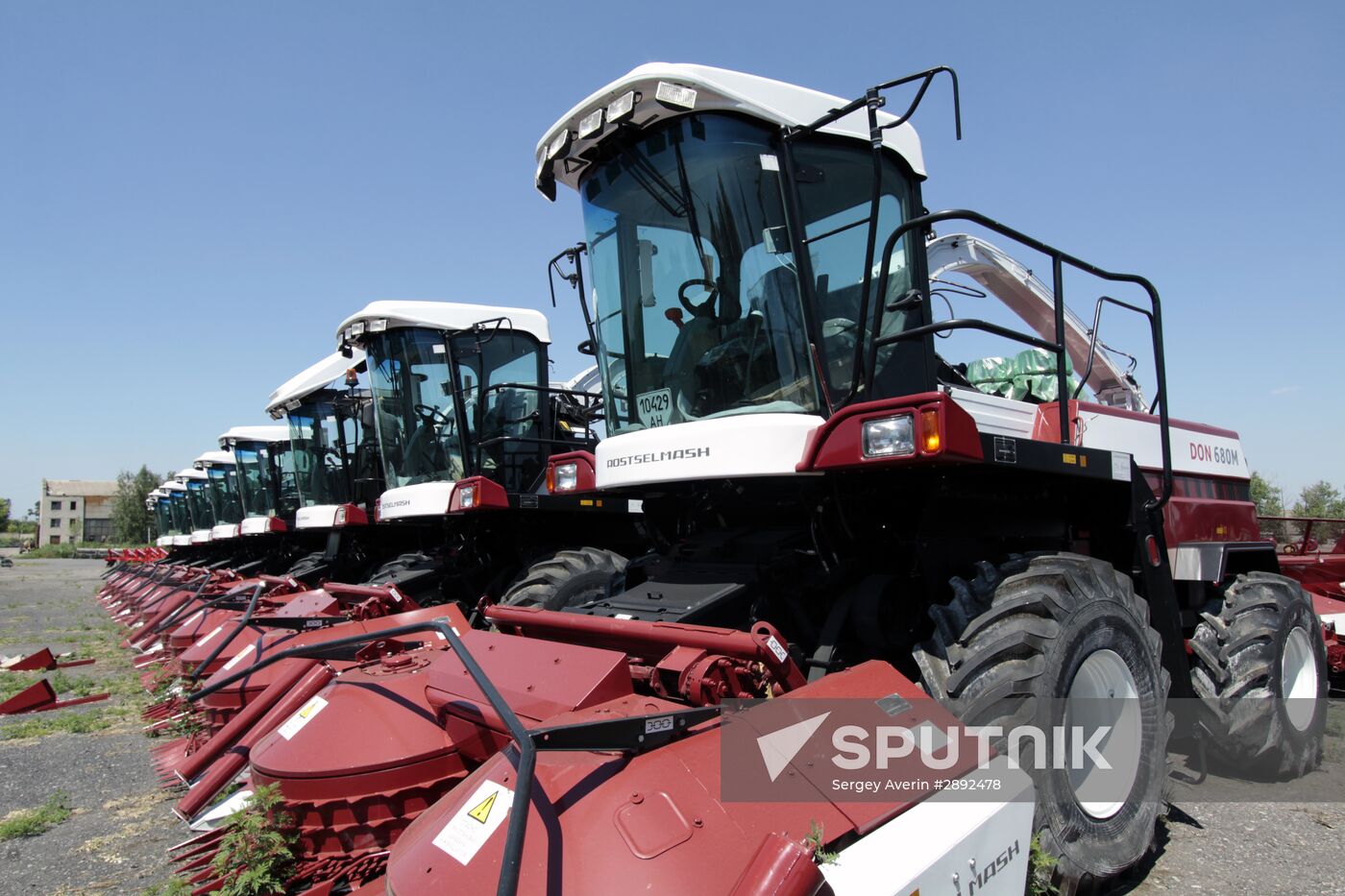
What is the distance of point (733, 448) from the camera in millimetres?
3166

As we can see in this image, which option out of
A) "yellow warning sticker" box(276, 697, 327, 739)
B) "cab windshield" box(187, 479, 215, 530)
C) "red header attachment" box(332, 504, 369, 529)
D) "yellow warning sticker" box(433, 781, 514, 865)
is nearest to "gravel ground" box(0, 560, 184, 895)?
"yellow warning sticker" box(276, 697, 327, 739)

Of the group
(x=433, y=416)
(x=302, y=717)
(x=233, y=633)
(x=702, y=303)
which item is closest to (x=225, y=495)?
(x=433, y=416)

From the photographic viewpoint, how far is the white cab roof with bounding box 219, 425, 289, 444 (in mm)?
14664

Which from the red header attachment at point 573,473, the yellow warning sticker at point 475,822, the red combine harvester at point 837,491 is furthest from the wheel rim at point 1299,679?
the yellow warning sticker at point 475,822

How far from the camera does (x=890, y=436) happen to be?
110 inches

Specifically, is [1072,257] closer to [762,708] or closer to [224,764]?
[762,708]

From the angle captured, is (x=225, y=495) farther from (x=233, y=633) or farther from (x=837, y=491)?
(x=837, y=491)

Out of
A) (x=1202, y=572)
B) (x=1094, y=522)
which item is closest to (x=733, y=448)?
(x=1094, y=522)

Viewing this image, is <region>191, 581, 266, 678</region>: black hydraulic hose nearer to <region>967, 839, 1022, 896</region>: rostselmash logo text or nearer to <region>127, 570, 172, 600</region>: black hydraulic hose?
<region>967, 839, 1022, 896</region>: rostselmash logo text

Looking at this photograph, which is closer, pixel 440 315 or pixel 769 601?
pixel 769 601

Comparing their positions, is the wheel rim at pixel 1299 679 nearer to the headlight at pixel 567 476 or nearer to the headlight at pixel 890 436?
the headlight at pixel 890 436

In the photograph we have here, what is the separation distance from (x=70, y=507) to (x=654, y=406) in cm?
9921

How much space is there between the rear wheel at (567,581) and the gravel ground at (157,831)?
1973 millimetres

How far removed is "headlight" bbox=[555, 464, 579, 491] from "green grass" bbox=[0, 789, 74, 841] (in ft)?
10.0
